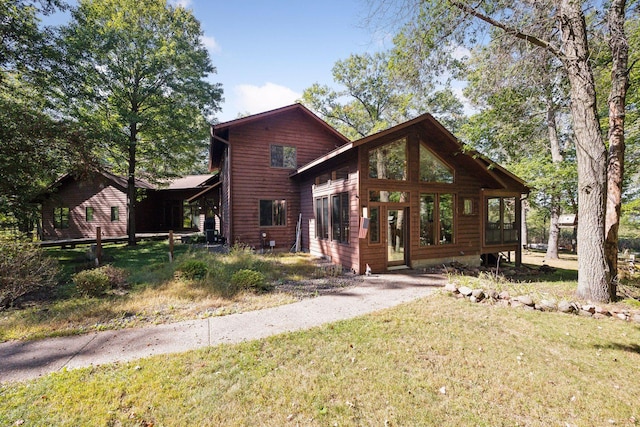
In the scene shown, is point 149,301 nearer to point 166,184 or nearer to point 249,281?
point 249,281

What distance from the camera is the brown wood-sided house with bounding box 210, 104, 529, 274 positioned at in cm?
807

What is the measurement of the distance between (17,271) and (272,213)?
806cm

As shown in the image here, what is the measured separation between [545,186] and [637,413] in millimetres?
11855

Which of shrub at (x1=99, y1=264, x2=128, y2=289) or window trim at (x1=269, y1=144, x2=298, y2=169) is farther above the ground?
A: window trim at (x1=269, y1=144, x2=298, y2=169)

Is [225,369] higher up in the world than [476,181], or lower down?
lower down

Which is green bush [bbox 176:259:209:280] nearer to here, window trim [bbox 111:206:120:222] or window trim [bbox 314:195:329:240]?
window trim [bbox 314:195:329:240]

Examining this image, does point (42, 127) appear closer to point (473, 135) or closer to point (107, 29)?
point (107, 29)

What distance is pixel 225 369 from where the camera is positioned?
3066 millimetres

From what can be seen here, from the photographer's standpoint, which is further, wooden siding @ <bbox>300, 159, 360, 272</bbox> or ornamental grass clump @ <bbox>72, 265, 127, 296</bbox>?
wooden siding @ <bbox>300, 159, 360, 272</bbox>

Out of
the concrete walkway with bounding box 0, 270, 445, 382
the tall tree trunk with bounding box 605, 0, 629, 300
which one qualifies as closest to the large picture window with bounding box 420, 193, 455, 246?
the concrete walkway with bounding box 0, 270, 445, 382

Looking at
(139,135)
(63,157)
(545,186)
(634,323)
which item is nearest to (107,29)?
(139,135)

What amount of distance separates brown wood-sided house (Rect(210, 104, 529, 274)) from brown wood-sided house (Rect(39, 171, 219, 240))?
6.53 m

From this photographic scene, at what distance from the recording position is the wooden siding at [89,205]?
18391 millimetres

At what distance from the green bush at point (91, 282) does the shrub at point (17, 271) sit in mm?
618
